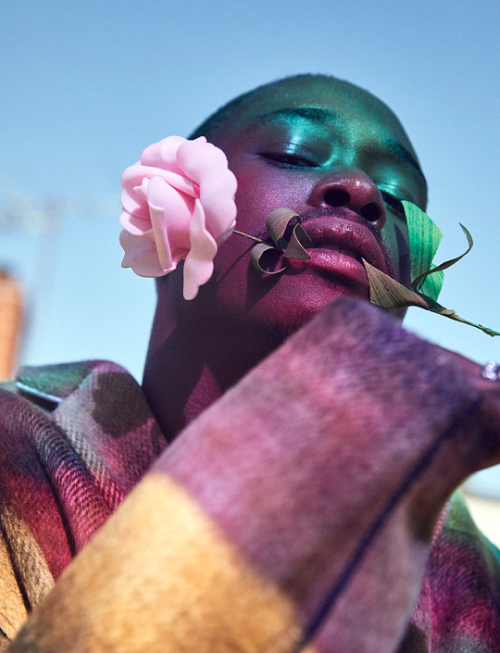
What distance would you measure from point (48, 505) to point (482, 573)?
774mm

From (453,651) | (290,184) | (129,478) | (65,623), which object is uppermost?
(290,184)

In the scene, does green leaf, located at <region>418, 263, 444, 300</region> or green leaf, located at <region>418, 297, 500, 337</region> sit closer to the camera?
green leaf, located at <region>418, 297, 500, 337</region>

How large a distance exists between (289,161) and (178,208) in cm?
39

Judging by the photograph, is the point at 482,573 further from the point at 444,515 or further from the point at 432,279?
the point at 432,279

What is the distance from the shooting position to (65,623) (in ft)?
1.48

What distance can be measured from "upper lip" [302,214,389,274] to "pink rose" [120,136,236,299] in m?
0.19

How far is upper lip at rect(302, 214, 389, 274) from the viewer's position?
987 millimetres

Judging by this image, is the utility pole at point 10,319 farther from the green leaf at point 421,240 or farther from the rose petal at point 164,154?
the green leaf at point 421,240

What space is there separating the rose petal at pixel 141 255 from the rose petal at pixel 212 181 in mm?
112

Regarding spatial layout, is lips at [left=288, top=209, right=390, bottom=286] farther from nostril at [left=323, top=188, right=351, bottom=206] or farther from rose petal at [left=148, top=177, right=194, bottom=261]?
rose petal at [left=148, top=177, right=194, bottom=261]

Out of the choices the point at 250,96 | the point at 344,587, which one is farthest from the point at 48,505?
the point at 250,96

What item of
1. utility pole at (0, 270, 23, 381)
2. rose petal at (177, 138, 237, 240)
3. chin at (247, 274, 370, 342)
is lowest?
utility pole at (0, 270, 23, 381)

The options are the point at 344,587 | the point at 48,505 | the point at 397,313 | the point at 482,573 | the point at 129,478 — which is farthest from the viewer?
the point at 397,313

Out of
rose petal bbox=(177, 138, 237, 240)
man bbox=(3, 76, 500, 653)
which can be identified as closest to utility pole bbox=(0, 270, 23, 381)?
rose petal bbox=(177, 138, 237, 240)
